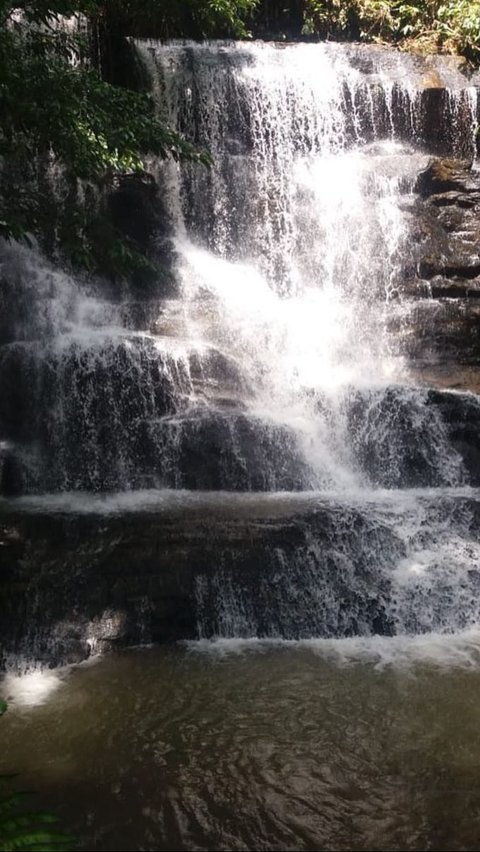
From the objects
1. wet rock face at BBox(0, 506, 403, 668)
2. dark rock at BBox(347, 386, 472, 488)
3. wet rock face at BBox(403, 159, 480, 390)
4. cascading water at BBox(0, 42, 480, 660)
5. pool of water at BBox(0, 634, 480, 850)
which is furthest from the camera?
wet rock face at BBox(403, 159, 480, 390)

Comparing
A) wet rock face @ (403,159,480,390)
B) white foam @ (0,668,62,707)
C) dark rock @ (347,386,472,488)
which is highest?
wet rock face @ (403,159,480,390)

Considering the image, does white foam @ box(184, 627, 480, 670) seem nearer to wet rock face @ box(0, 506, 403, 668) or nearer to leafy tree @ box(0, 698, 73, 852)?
wet rock face @ box(0, 506, 403, 668)

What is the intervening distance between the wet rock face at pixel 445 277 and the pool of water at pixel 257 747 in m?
6.51

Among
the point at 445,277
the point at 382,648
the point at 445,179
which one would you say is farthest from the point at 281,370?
the point at 382,648

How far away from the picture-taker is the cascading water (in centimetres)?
708

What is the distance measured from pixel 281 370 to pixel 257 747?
7.57m

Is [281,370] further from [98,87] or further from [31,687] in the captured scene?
[31,687]

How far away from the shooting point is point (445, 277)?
42.0 ft

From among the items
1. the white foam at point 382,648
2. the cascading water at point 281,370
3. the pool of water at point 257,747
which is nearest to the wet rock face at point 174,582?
the cascading water at point 281,370

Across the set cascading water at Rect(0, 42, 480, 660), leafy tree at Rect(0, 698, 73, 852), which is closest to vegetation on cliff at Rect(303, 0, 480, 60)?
cascading water at Rect(0, 42, 480, 660)

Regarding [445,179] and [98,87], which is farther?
[445,179]

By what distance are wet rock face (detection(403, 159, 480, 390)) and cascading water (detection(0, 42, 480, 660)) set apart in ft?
0.99

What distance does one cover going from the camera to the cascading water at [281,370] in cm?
708

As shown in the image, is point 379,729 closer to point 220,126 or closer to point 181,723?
point 181,723
